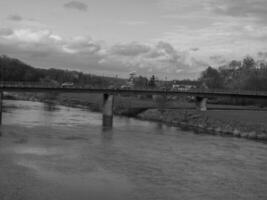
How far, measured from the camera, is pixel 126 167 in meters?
39.0

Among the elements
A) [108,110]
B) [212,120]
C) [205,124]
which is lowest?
[205,124]

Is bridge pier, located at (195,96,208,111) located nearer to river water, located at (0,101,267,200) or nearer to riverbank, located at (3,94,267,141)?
riverbank, located at (3,94,267,141)

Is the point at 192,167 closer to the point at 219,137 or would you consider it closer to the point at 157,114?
the point at 219,137

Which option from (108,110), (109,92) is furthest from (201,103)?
(108,110)

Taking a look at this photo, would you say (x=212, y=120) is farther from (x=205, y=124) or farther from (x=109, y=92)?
(x=109, y=92)

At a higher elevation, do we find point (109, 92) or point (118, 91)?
point (118, 91)

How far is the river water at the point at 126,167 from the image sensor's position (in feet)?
102

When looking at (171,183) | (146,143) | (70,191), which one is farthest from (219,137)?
(70,191)

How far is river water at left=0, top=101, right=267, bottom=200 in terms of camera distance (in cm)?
3122

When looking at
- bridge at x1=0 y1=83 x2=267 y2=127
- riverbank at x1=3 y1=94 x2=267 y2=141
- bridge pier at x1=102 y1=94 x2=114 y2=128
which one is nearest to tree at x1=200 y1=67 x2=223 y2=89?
bridge at x1=0 y1=83 x2=267 y2=127

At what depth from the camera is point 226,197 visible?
1214 inches

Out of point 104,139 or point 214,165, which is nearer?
point 214,165

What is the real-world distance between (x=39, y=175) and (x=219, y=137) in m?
36.7

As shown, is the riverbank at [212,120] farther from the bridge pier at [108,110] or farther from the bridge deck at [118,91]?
the bridge pier at [108,110]
